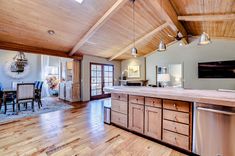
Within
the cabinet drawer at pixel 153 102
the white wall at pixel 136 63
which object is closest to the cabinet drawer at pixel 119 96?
the cabinet drawer at pixel 153 102

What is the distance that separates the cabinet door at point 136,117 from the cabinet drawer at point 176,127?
505mm

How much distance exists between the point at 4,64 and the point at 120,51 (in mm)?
5889

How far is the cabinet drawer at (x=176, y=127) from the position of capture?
83.3 inches

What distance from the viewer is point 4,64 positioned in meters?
6.51

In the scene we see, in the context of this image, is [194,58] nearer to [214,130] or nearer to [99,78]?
[99,78]

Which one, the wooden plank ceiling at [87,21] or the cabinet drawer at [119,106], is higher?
the wooden plank ceiling at [87,21]

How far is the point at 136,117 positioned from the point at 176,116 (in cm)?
86

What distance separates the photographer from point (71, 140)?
262 cm

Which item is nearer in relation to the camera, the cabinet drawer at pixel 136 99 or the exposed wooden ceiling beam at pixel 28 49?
the cabinet drawer at pixel 136 99

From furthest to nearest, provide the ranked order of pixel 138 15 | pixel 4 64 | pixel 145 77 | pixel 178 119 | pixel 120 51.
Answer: pixel 145 77, pixel 120 51, pixel 4 64, pixel 138 15, pixel 178 119

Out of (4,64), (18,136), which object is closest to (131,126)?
(18,136)

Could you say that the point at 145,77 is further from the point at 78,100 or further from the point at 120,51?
the point at 78,100

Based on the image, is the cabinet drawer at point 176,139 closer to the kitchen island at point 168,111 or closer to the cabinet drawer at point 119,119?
the kitchen island at point 168,111

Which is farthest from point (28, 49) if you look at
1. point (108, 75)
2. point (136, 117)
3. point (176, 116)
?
point (176, 116)
